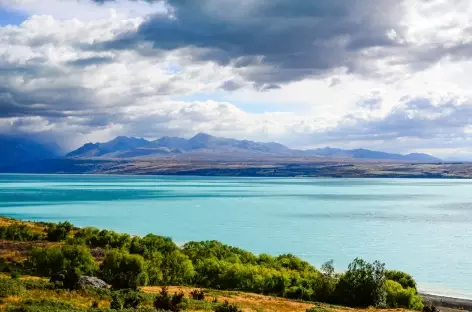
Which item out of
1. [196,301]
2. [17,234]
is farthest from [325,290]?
[17,234]

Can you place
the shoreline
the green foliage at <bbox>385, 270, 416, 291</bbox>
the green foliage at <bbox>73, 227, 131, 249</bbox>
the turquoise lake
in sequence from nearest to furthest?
the shoreline
the green foliage at <bbox>385, 270, 416, 291</bbox>
the green foliage at <bbox>73, 227, 131, 249</bbox>
the turquoise lake

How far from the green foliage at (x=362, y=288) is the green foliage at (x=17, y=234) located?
46.1 meters

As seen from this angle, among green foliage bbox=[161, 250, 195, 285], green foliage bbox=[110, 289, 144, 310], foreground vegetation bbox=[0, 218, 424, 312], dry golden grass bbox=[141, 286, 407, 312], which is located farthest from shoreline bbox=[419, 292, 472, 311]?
green foliage bbox=[110, 289, 144, 310]

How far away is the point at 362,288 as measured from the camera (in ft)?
157

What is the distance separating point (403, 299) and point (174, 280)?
22387 millimetres

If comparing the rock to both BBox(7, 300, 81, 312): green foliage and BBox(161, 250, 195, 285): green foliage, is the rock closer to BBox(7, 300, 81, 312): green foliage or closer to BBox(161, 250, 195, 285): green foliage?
BBox(7, 300, 81, 312): green foliage

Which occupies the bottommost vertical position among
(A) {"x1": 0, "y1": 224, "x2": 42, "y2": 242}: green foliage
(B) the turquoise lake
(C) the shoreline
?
(B) the turquoise lake

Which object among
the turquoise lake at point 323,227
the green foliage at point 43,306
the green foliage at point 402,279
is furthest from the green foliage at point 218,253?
the green foliage at point 43,306

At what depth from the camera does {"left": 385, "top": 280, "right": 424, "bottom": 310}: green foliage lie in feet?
160

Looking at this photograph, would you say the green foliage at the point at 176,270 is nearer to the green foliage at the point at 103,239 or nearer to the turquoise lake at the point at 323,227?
the green foliage at the point at 103,239

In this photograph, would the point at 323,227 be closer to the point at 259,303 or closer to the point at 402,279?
the point at 402,279

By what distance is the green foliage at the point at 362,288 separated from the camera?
47500 mm

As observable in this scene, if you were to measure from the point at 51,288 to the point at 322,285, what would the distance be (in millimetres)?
25265

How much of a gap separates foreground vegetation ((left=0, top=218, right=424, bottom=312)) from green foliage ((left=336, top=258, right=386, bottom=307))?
89 mm
